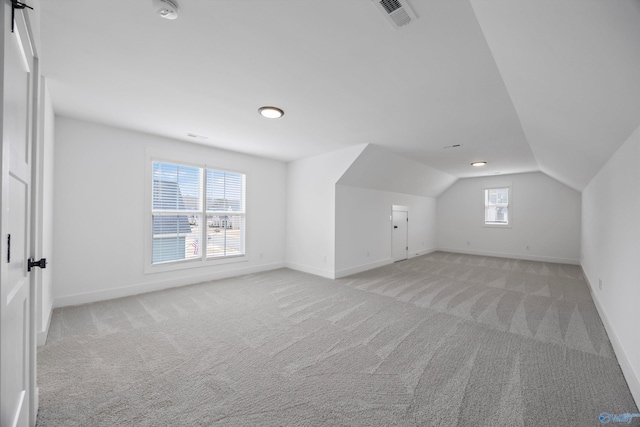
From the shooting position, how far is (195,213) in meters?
4.71

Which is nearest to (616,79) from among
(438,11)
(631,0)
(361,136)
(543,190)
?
(631,0)

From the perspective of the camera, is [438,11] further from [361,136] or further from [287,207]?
[287,207]

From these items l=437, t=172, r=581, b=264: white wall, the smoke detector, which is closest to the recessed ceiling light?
the smoke detector

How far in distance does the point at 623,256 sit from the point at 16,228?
4502mm

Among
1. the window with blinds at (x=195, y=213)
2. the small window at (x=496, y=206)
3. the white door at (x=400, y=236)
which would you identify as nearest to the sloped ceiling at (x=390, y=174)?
the white door at (x=400, y=236)

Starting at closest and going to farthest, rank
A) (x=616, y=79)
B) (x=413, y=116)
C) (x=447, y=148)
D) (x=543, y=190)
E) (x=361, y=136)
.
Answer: (x=616, y=79) < (x=413, y=116) < (x=361, y=136) < (x=447, y=148) < (x=543, y=190)

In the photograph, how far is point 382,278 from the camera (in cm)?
514

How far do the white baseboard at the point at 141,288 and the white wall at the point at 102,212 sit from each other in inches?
0.4

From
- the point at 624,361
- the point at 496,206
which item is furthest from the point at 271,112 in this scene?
the point at 496,206

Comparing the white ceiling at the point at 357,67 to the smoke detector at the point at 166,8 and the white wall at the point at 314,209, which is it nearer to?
the smoke detector at the point at 166,8

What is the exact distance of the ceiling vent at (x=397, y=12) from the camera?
1506mm

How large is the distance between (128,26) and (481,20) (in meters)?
2.34

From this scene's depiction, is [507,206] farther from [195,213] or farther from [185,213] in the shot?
[185,213]

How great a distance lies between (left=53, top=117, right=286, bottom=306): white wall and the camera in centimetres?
345
